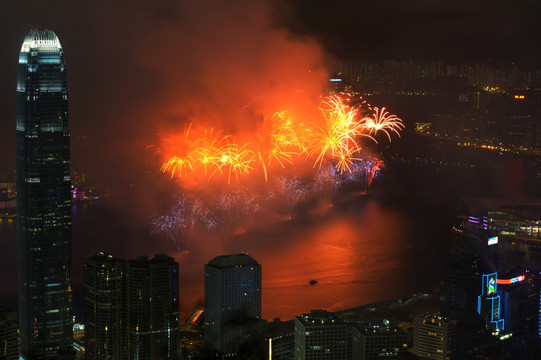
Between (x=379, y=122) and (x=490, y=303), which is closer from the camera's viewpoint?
(x=490, y=303)

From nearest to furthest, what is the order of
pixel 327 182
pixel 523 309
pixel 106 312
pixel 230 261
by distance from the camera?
pixel 106 312, pixel 230 261, pixel 523 309, pixel 327 182

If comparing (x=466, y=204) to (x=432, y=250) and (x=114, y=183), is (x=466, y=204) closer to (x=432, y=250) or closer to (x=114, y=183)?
(x=432, y=250)

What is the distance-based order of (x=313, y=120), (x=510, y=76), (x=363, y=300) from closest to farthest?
1. (x=363, y=300)
2. (x=313, y=120)
3. (x=510, y=76)

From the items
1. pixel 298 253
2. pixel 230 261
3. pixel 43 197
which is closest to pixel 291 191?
pixel 298 253

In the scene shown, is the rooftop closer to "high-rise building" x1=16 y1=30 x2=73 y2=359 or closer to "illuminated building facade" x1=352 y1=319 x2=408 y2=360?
"high-rise building" x1=16 y1=30 x2=73 y2=359

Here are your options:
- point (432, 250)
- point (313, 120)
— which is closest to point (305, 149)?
point (313, 120)

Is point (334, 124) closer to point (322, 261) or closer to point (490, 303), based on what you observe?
point (322, 261)
